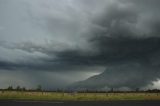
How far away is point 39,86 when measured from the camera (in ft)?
558
